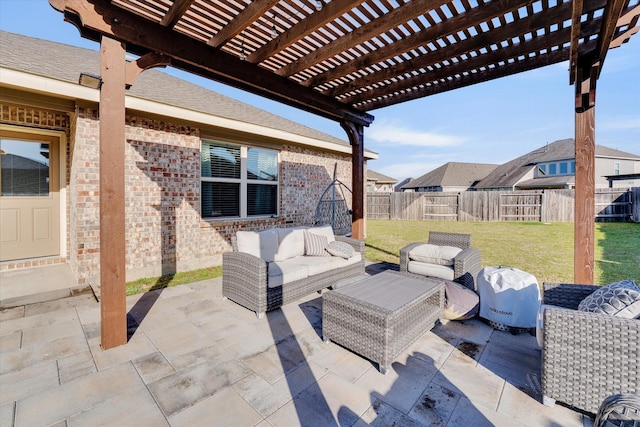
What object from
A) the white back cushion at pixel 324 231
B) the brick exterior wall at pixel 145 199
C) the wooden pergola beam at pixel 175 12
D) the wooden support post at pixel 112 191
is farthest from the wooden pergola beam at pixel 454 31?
the brick exterior wall at pixel 145 199

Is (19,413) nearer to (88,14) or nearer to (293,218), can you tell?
(88,14)

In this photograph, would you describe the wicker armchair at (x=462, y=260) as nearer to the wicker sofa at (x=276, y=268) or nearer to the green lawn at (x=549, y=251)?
the wicker sofa at (x=276, y=268)

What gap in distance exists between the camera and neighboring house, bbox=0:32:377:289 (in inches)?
181

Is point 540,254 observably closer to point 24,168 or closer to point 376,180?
point 24,168

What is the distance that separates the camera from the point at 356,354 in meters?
2.86

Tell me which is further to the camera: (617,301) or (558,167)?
(558,167)

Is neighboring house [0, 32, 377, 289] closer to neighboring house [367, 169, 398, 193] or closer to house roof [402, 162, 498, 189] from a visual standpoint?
neighboring house [367, 169, 398, 193]

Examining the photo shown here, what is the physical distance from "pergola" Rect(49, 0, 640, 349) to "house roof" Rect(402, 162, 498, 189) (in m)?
29.8

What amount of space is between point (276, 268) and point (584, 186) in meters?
4.09

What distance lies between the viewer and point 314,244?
498cm

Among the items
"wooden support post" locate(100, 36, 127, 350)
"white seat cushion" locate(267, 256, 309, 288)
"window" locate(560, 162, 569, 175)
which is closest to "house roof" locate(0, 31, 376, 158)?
"wooden support post" locate(100, 36, 127, 350)

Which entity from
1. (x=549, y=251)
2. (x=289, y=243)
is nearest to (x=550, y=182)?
(x=549, y=251)

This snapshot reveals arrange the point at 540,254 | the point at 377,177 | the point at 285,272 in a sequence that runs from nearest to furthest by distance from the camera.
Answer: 1. the point at 285,272
2. the point at 540,254
3. the point at 377,177

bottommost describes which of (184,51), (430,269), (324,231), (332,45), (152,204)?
(430,269)
